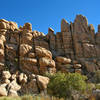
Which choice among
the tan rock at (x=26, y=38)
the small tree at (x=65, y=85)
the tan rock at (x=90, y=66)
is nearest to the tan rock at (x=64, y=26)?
the tan rock at (x=26, y=38)

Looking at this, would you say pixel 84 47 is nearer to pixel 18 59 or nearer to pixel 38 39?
pixel 38 39

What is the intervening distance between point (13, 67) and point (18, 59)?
2.81 meters

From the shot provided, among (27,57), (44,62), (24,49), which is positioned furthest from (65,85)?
(24,49)

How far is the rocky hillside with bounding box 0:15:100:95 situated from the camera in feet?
107

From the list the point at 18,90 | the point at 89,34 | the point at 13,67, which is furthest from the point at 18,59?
the point at 89,34

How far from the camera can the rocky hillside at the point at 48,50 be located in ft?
107

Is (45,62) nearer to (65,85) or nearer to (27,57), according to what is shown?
(27,57)

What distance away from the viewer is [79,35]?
41000mm

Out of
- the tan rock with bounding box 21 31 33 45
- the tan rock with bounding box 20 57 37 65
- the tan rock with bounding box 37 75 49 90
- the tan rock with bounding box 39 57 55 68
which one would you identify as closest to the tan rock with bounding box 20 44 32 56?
the tan rock with bounding box 20 57 37 65

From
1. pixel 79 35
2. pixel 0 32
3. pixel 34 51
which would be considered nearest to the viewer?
pixel 34 51

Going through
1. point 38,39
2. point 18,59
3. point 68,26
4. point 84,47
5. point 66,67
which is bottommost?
point 66,67

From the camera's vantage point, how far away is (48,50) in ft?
123

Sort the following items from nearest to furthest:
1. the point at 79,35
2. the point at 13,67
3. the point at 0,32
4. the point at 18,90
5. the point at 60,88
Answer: the point at 60,88 → the point at 18,90 → the point at 13,67 → the point at 0,32 → the point at 79,35

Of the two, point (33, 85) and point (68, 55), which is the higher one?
point (68, 55)
